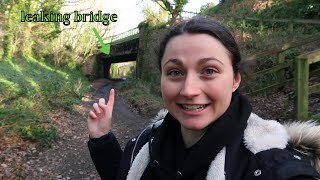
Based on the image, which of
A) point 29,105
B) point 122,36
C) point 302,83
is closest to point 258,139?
point 302,83

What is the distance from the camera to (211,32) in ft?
4.10

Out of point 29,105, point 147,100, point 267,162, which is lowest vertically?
point 147,100

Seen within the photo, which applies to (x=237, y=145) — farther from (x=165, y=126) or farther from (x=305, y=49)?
(x=305, y=49)

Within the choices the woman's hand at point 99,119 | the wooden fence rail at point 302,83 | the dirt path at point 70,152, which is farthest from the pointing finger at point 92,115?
the dirt path at point 70,152

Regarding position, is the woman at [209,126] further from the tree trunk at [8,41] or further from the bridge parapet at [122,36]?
the bridge parapet at [122,36]

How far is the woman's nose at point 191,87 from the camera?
1201 mm

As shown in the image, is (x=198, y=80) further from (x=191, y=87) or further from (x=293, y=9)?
(x=293, y=9)

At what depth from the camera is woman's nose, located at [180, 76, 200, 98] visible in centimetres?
120

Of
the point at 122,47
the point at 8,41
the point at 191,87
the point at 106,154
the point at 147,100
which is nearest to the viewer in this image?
the point at 191,87

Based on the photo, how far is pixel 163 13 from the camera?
18.0 m

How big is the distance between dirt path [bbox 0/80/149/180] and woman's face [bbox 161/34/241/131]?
4.43 meters

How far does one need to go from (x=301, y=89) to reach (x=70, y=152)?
14.9 ft

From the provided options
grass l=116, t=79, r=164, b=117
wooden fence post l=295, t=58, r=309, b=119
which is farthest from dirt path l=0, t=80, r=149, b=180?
wooden fence post l=295, t=58, r=309, b=119

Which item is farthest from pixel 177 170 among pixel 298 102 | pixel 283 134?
pixel 298 102
